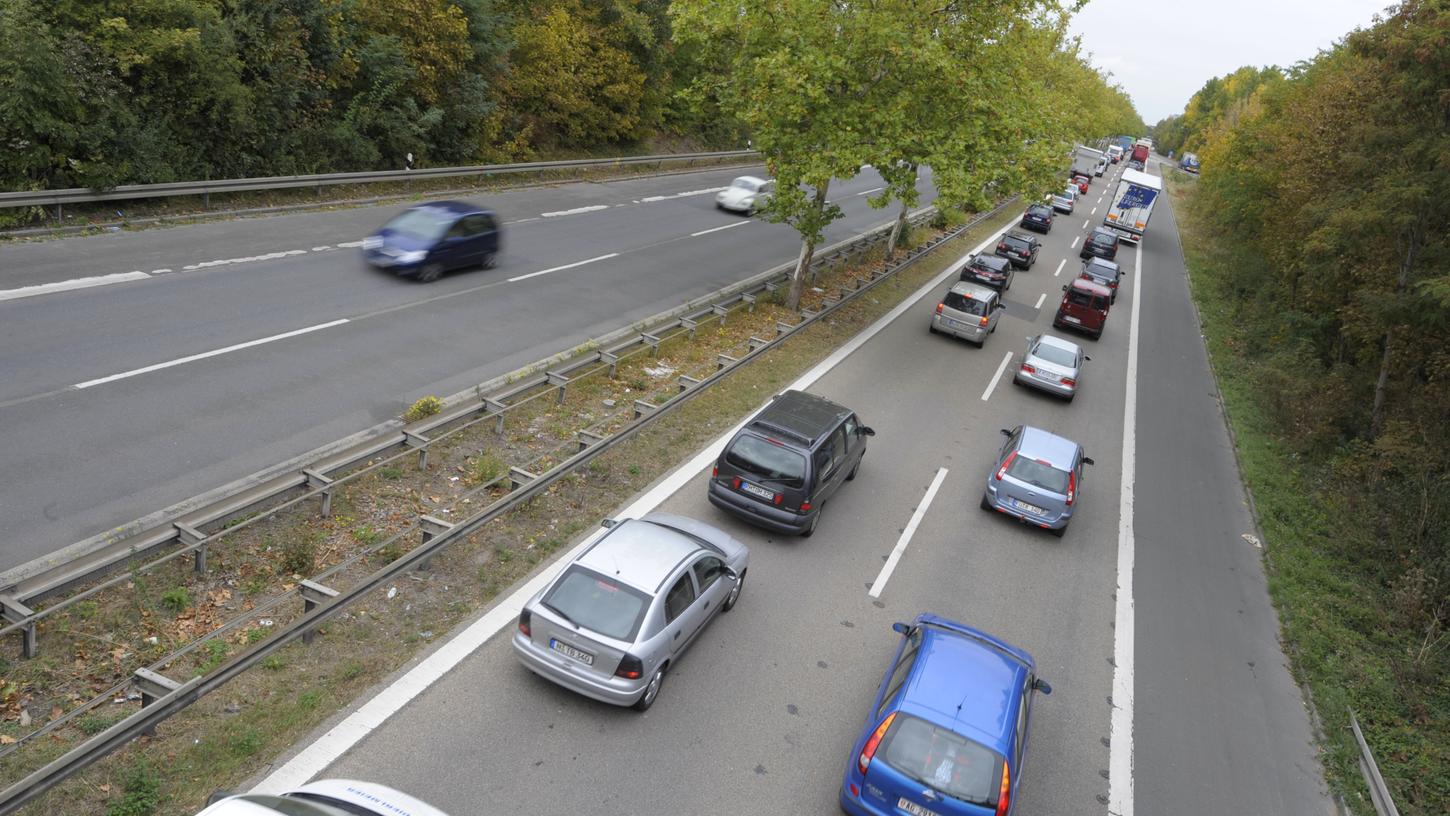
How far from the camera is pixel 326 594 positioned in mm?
8266

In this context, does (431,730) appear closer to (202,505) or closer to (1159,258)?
(202,505)

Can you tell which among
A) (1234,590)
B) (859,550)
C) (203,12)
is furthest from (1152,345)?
(203,12)

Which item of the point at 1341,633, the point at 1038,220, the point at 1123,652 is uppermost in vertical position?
the point at 1038,220

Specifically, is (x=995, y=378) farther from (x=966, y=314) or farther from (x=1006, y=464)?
(x=1006, y=464)

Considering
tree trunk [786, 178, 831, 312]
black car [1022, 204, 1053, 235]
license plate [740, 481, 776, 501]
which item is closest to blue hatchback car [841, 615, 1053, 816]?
license plate [740, 481, 776, 501]

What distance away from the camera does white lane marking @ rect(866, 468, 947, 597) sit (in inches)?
448

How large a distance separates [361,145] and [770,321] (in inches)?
611

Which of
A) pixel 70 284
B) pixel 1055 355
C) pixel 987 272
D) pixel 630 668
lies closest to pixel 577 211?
pixel 987 272

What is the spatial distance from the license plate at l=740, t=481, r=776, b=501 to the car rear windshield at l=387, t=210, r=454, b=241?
1163cm

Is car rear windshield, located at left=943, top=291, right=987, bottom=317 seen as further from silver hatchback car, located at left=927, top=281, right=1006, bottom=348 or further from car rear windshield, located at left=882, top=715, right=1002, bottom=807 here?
car rear windshield, located at left=882, top=715, right=1002, bottom=807

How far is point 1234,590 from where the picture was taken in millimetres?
13266

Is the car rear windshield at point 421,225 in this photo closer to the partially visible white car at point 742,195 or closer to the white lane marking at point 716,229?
the white lane marking at point 716,229

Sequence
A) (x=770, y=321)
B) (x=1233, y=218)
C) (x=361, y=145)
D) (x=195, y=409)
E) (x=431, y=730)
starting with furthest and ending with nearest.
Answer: (x=1233, y=218) → (x=361, y=145) → (x=770, y=321) → (x=195, y=409) → (x=431, y=730)

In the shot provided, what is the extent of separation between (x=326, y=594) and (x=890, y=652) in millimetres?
6251
